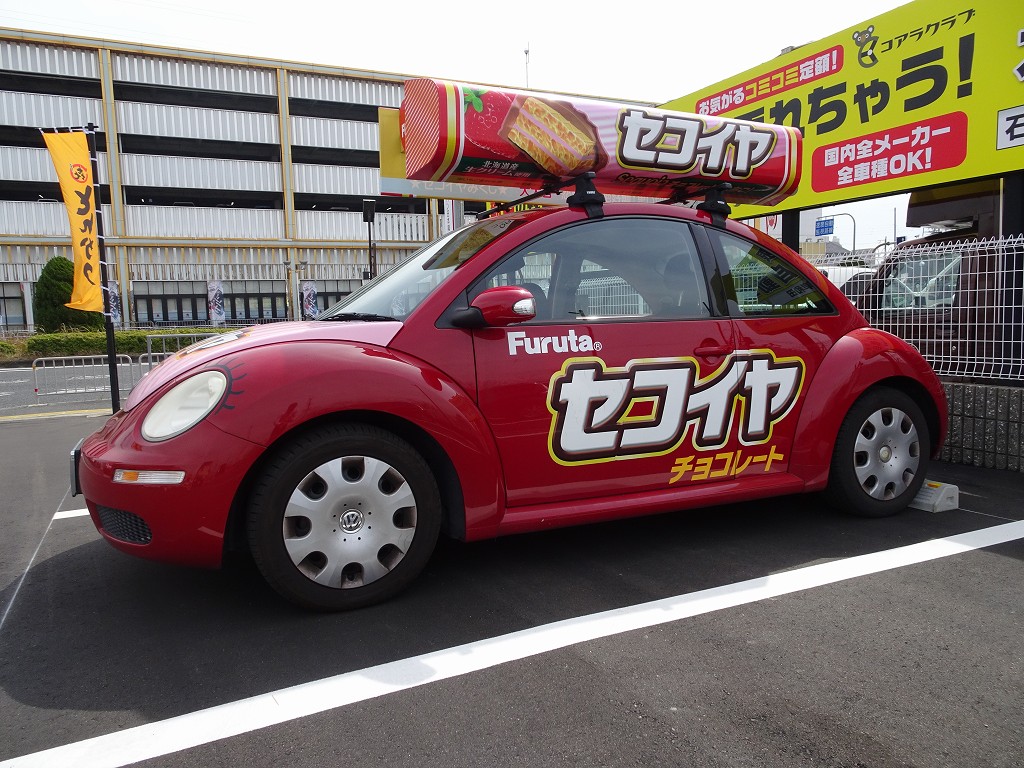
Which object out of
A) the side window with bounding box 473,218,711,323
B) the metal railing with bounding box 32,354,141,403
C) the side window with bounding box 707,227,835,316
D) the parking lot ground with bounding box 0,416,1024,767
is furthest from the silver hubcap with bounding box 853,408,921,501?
the metal railing with bounding box 32,354,141,403

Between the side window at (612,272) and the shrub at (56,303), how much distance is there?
25.8 metres

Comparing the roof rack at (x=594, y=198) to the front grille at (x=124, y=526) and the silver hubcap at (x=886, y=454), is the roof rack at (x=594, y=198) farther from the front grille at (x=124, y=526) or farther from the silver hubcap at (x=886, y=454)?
the front grille at (x=124, y=526)

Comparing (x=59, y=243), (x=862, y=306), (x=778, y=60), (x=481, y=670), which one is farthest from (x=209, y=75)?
(x=481, y=670)

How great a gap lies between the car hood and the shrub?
82.7 feet

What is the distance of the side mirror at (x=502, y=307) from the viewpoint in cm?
263

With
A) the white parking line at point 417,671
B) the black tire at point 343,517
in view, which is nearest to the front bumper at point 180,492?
the black tire at point 343,517

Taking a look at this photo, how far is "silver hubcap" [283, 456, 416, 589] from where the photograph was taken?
8.05 ft

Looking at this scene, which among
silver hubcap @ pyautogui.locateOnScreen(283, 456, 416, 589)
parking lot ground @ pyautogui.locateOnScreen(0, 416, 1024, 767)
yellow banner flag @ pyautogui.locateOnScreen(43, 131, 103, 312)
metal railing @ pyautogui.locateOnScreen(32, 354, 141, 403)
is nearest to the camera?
parking lot ground @ pyautogui.locateOnScreen(0, 416, 1024, 767)

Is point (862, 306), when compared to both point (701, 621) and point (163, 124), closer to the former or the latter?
point (701, 621)

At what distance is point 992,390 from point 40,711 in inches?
216

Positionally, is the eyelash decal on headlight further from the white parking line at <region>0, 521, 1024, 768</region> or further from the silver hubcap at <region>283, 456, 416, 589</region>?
the white parking line at <region>0, 521, 1024, 768</region>

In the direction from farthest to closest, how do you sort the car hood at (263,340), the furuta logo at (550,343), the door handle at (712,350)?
1. the door handle at (712,350)
2. the furuta logo at (550,343)
3. the car hood at (263,340)

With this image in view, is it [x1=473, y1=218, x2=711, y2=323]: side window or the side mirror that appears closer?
the side mirror

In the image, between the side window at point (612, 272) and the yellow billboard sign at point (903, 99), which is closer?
the side window at point (612, 272)
